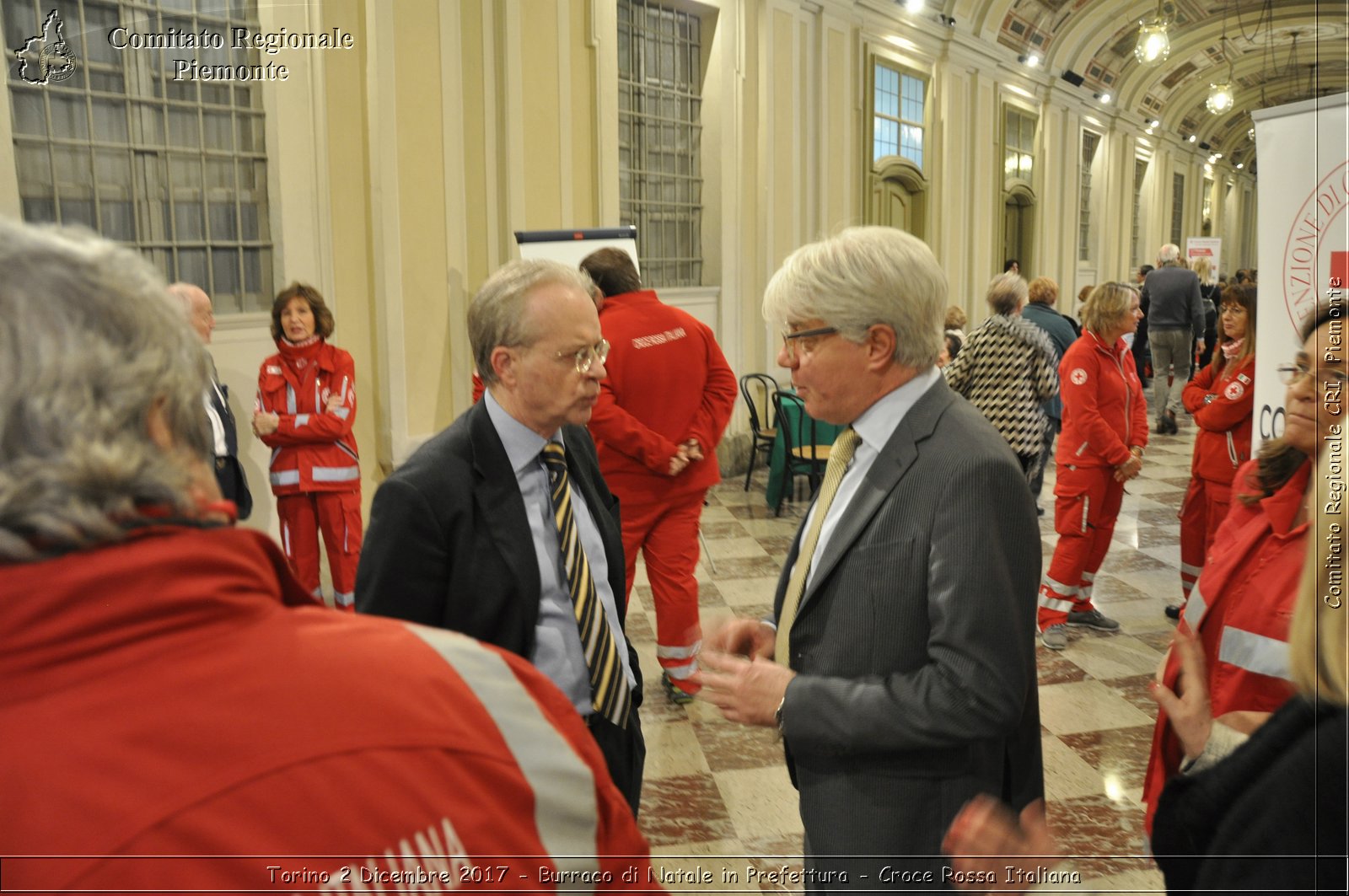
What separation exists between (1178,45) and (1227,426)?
1674cm

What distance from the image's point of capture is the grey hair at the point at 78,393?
0.66 metres

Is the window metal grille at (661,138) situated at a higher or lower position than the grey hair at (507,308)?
higher

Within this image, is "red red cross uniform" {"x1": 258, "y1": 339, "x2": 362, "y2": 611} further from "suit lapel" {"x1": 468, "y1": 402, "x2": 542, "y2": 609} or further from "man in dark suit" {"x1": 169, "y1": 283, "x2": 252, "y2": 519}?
"suit lapel" {"x1": 468, "y1": 402, "x2": 542, "y2": 609}

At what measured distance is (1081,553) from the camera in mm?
4555

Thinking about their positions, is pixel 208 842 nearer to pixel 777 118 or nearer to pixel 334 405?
pixel 334 405

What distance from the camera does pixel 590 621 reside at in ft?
6.10

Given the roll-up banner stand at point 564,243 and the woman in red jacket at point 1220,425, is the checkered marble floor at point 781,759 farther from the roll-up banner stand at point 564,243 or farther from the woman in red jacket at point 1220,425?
the roll-up banner stand at point 564,243

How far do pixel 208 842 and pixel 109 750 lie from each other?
0.09 meters

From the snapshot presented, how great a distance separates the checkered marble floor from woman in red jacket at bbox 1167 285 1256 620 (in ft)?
1.97

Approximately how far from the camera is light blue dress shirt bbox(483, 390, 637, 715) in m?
1.82

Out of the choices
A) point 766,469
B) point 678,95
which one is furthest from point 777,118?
point 766,469

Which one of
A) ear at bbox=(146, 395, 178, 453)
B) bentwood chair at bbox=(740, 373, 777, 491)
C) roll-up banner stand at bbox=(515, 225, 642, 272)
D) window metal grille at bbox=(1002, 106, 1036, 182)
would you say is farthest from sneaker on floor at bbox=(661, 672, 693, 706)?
window metal grille at bbox=(1002, 106, 1036, 182)

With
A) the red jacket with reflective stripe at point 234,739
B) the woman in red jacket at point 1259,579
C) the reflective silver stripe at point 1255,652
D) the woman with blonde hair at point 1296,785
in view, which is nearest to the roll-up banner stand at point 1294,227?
the woman in red jacket at point 1259,579

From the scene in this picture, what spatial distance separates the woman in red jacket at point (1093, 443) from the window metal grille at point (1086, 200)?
562 inches
